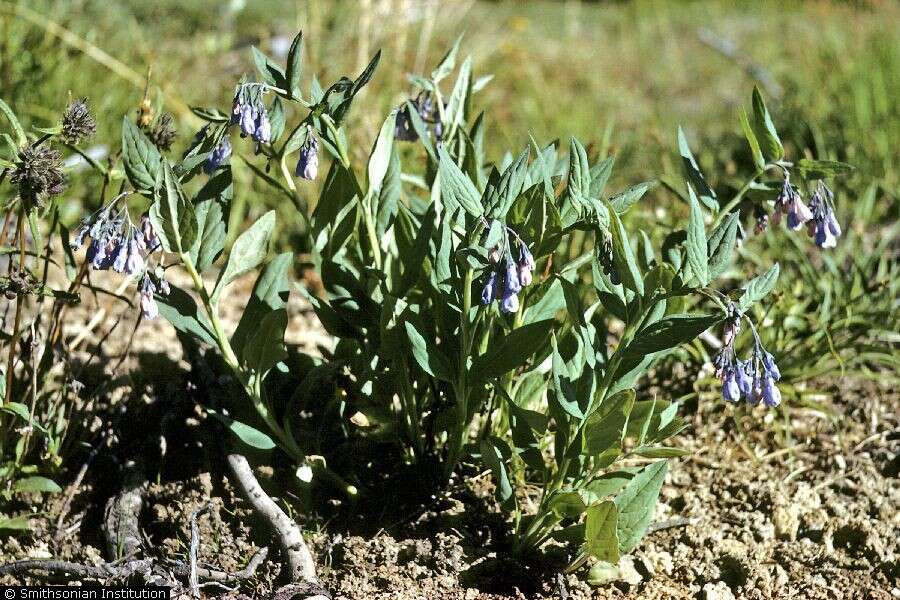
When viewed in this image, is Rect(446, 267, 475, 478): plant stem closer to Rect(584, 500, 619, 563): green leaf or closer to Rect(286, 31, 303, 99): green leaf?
Rect(584, 500, 619, 563): green leaf

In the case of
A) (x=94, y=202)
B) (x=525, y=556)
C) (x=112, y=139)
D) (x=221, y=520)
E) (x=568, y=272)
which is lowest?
(x=525, y=556)

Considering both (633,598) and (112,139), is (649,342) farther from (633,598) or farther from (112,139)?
(112,139)

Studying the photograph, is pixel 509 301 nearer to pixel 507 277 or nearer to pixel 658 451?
pixel 507 277

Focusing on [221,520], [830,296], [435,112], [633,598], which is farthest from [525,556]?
[830,296]

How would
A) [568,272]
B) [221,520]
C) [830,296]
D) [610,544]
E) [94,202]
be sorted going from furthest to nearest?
[94,202] → [830,296] → [221,520] → [568,272] → [610,544]

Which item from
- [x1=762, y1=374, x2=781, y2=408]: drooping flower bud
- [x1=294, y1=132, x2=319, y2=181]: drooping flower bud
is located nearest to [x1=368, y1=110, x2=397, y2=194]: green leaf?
[x1=294, y1=132, x2=319, y2=181]: drooping flower bud

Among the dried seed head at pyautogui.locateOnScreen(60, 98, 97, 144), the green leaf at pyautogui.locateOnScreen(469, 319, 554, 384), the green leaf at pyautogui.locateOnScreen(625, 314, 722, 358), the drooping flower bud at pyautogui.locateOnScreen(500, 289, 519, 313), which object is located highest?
the dried seed head at pyautogui.locateOnScreen(60, 98, 97, 144)

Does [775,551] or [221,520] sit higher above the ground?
[221,520]
